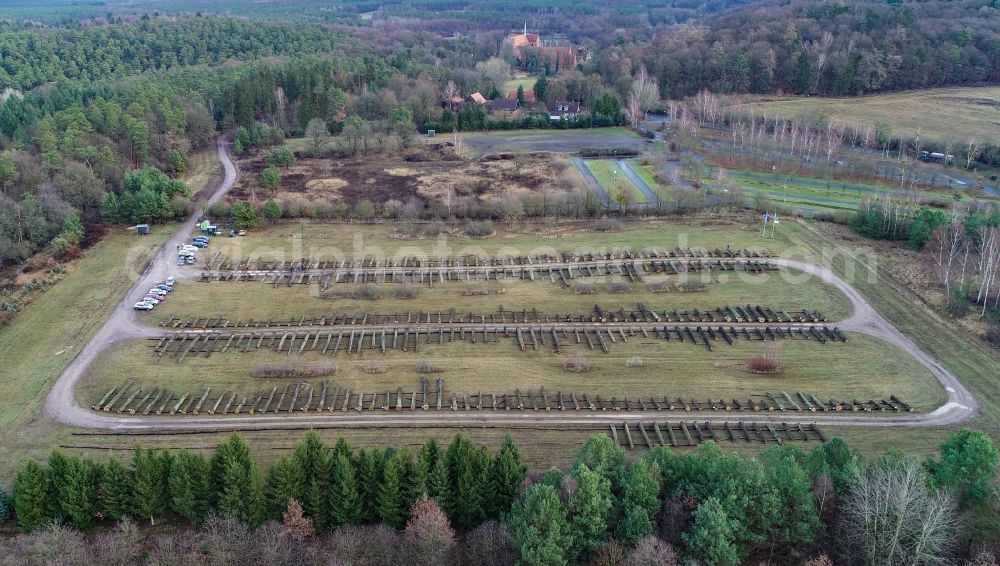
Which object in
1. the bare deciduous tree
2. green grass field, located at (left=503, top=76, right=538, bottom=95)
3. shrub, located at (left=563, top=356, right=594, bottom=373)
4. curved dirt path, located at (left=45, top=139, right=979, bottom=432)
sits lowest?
curved dirt path, located at (left=45, top=139, right=979, bottom=432)

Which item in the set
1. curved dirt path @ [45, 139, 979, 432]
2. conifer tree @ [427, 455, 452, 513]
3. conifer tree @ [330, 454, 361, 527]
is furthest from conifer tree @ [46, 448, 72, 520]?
conifer tree @ [427, 455, 452, 513]

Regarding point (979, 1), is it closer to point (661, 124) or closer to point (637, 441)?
point (661, 124)

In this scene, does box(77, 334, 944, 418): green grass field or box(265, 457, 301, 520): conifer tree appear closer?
box(265, 457, 301, 520): conifer tree

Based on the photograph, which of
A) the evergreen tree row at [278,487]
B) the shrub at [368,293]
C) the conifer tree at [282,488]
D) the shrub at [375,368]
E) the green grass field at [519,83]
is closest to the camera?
the evergreen tree row at [278,487]

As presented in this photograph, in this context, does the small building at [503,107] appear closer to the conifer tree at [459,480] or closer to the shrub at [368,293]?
the shrub at [368,293]

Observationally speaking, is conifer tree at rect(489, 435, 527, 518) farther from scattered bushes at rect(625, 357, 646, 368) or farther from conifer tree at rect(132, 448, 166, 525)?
scattered bushes at rect(625, 357, 646, 368)

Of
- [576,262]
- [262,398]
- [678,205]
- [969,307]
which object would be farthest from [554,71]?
[262,398]

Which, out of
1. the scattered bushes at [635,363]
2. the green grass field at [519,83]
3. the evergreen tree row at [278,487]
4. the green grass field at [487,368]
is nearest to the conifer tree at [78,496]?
the evergreen tree row at [278,487]

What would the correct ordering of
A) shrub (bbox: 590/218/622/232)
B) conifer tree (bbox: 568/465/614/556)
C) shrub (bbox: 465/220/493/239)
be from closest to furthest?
conifer tree (bbox: 568/465/614/556) → shrub (bbox: 465/220/493/239) → shrub (bbox: 590/218/622/232)
